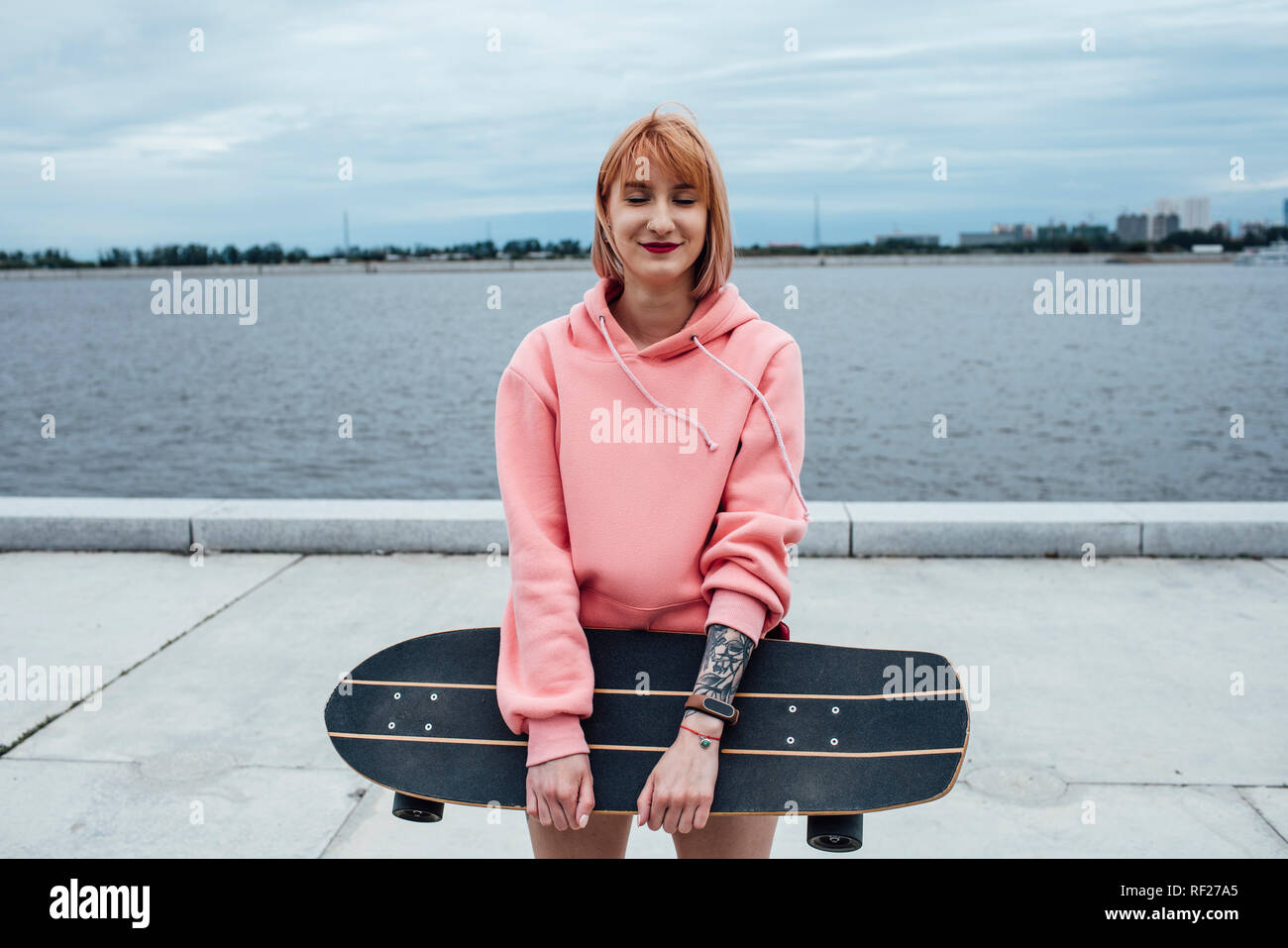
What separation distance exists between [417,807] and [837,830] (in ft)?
2.59

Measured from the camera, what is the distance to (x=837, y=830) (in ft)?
6.52

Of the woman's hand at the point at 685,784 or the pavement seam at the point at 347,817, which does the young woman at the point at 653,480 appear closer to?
the woman's hand at the point at 685,784

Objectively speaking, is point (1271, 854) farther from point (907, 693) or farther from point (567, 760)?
point (567, 760)

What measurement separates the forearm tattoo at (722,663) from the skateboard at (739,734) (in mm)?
105

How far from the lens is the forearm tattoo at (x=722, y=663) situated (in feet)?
6.39

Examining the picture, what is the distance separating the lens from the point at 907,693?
2121 mm

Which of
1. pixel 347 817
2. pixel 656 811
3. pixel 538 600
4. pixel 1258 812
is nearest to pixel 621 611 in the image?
pixel 538 600

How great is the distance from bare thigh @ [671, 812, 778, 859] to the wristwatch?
0.96ft

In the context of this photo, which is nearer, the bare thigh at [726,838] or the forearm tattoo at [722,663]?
the forearm tattoo at [722,663]

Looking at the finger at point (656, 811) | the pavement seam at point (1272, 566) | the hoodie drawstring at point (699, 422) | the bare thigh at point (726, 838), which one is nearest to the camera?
A: the finger at point (656, 811)

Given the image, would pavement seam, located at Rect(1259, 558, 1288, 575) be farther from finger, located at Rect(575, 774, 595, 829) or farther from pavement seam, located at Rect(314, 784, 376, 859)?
finger, located at Rect(575, 774, 595, 829)

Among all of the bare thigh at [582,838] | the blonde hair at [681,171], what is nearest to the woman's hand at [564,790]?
the bare thigh at [582,838]

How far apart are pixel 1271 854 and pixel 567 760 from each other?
2277 millimetres
